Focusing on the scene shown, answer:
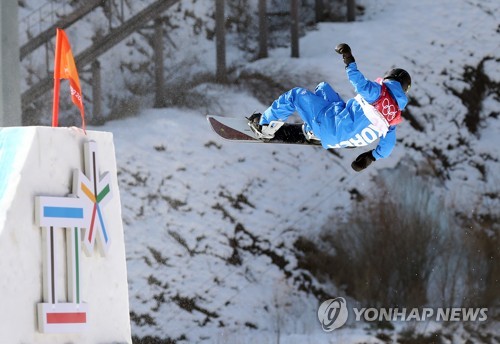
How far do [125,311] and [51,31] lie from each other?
8114mm

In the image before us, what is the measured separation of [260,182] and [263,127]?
5.93m

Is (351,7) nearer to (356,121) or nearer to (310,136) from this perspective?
(310,136)

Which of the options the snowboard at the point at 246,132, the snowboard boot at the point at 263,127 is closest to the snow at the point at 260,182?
the snowboard at the point at 246,132

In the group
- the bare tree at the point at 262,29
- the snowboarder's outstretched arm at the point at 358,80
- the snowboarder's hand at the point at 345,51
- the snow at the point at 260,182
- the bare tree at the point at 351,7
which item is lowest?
the snow at the point at 260,182

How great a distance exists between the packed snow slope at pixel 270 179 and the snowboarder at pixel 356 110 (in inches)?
239

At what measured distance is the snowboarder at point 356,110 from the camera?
6488mm

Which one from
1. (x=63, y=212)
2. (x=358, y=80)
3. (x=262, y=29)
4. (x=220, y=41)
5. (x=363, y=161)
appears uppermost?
(x=262, y=29)

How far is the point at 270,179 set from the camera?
1362 cm

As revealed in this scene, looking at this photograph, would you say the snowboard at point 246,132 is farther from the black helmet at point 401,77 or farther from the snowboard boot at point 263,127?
the black helmet at point 401,77

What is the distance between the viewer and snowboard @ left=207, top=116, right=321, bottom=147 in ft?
25.8

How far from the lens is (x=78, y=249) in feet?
19.0

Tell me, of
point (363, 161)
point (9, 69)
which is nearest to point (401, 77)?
point (363, 161)

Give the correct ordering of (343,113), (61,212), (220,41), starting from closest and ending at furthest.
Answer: (61,212) → (343,113) → (220,41)

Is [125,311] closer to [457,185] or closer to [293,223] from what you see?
[293,223]
